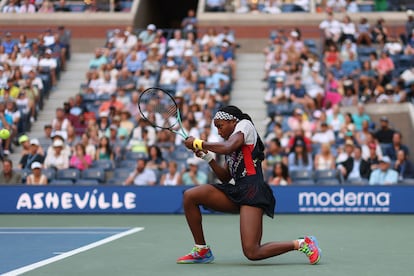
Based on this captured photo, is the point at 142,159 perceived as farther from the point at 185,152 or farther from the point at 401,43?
the point at 401,43

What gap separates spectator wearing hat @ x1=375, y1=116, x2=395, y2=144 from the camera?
65.6 feet

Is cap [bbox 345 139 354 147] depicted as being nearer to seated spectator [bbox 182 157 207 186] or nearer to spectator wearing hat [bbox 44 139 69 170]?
seated spectator [bbox 182 157 207 186]

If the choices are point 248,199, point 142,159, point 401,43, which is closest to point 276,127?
point 142,159

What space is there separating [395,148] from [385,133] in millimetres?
586

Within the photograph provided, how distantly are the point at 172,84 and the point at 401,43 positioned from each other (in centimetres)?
596

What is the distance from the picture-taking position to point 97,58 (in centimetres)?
2448

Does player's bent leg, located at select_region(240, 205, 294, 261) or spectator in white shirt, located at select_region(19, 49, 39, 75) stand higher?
spectator in white shirt, located at select_region(19, 49, 39, 75)

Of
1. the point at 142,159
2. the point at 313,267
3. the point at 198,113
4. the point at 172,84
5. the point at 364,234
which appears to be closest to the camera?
the point at 313,267

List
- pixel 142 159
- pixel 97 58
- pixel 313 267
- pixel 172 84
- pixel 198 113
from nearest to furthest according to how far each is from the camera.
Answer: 1. pixel 313 267
2. pixel 142 159
3. pixel 198 113
4. pixel 172 84
5. pixel 97 58

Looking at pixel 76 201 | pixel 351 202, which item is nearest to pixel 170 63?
pixel 76 201

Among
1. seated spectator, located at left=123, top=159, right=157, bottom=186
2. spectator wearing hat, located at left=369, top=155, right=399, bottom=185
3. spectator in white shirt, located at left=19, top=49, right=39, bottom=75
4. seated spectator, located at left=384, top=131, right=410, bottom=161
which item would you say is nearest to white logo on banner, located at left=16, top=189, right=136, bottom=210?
seated spectator, located at left=123, top=159, right=157, bottom=186

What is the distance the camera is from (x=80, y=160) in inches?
770

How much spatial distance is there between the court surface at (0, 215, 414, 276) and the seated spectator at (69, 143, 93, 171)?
7.92 ft

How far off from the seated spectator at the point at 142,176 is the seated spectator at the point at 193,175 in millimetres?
639
